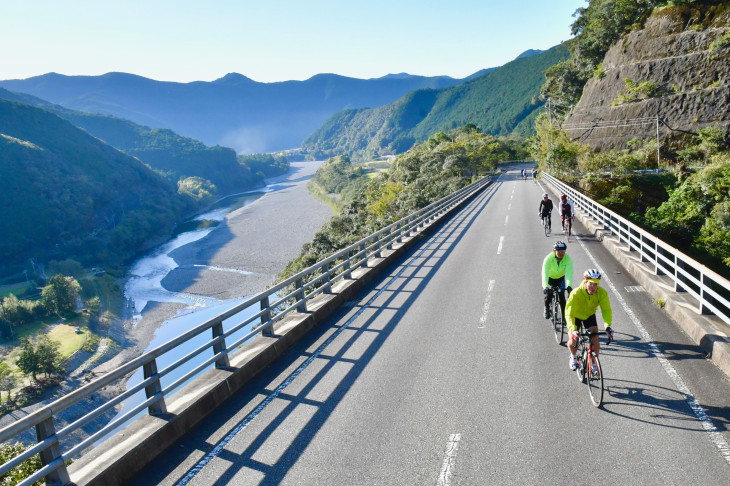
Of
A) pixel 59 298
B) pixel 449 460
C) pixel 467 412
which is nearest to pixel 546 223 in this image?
pixel 467 412

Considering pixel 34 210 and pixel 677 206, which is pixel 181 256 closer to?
pixel 34 210

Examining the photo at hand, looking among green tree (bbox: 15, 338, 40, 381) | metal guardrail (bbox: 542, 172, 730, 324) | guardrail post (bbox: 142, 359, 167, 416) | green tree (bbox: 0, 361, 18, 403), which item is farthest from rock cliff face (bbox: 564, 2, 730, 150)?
green tree (bbox: 0, 361, 18, 403)

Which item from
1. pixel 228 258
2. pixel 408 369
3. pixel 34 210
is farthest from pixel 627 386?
pixel 34 210

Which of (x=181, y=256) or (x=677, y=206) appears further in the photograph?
(x=181, y=256)

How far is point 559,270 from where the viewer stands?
783 centimetres

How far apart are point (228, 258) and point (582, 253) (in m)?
64.0

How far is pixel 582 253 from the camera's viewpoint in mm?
14922

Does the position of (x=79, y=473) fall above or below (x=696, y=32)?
below

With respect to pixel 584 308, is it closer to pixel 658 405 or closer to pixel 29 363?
pixel 658 405

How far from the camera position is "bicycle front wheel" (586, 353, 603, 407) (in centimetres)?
557

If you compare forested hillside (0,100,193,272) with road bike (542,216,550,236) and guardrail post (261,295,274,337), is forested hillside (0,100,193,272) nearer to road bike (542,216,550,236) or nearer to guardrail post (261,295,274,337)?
road bike (542,216,550,236)

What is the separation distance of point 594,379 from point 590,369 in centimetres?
15

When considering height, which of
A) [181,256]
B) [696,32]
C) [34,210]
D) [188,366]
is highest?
[696,32]

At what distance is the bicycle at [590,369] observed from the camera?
18.4 ft
